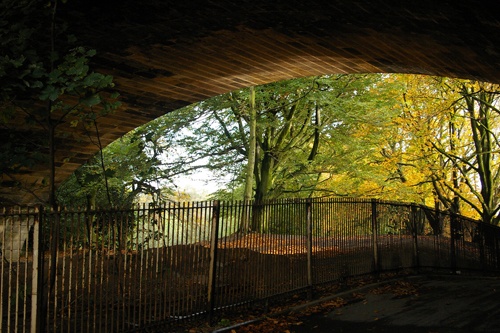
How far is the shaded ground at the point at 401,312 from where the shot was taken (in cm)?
687

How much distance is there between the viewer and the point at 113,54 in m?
6.51

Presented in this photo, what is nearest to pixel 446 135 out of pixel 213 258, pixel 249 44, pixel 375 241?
pixel 375 241

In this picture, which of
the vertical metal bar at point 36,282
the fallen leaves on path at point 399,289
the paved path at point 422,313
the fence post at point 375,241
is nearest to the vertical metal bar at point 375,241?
the fence post at point 375,241

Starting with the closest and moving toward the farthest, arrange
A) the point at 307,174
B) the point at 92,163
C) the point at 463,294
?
the point at 463,294 → the point at 92,163 → the point at 307,174

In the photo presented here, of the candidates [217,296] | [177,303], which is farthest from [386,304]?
[177,303]

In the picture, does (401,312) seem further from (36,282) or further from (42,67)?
(42,67)

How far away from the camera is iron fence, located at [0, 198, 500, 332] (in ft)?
16.5

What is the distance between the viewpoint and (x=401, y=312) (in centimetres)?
777

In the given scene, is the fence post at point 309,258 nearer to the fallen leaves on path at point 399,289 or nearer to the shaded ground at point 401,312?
the shaded ground at point 401,312

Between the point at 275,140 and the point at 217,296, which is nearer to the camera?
the point at 217,296

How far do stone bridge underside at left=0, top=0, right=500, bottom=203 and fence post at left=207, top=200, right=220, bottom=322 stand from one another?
2162 millimetres

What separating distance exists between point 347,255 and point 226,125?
34.5 feet

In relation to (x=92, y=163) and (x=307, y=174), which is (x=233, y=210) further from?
(x=307, y=174)

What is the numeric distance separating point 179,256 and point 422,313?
4.07 metres
